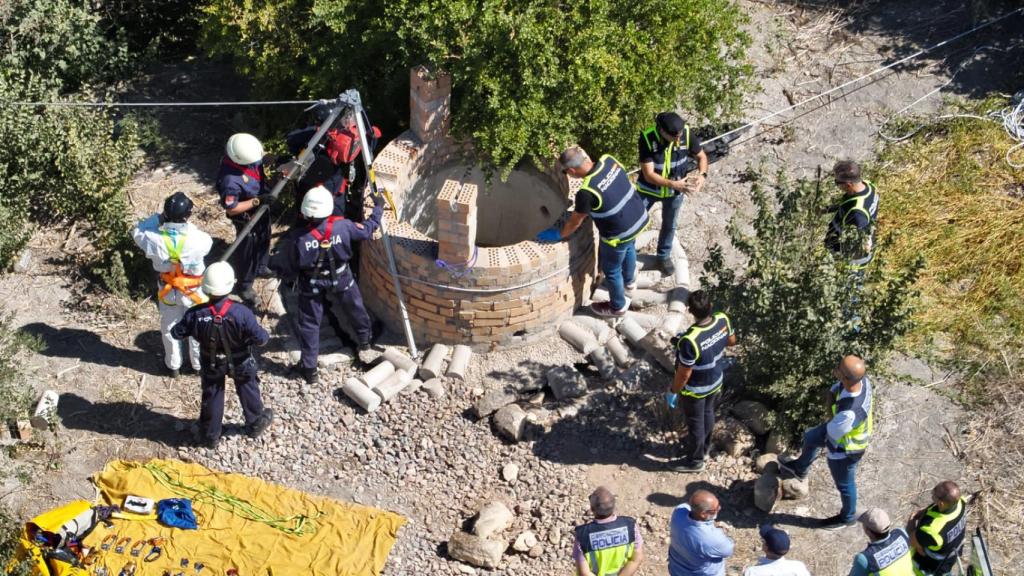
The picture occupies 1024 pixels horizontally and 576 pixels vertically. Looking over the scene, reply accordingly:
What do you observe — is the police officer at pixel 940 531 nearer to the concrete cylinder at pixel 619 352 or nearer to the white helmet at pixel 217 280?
the concrete cylinder at pixel 619 352

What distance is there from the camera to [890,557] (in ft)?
23.4

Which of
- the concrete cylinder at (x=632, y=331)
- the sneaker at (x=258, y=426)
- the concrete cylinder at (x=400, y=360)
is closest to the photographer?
the sneaker at (x=258, y=426)

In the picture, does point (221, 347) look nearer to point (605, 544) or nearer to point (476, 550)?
point (476, 550)

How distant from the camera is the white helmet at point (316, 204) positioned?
8781mm

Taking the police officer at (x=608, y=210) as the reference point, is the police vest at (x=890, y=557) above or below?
below

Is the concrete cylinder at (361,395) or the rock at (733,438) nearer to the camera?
the rock at (733,438)

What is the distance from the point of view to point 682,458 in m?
8.95

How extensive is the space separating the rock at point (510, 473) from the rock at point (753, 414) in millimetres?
1973

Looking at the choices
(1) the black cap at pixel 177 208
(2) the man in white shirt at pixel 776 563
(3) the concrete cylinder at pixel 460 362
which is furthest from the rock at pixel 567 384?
(1) the black cap at pixel 177 208

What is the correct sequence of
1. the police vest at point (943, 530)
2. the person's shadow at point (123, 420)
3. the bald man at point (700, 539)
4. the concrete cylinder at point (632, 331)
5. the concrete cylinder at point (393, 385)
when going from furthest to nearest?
1. the concrete cylinder at point (632, 331)
2. the concrete cylinder at point (393, 385)
3. the person's shadow at point (123, 420)
4. the police vest at point (943, 530)
5. the bald man at point (700, 539)

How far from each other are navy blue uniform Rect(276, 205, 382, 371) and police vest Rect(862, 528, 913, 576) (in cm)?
474

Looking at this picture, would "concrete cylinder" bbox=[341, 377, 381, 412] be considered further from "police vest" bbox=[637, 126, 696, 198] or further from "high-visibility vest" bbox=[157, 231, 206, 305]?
"police vest" bbox=[637, 126, 696, 198]

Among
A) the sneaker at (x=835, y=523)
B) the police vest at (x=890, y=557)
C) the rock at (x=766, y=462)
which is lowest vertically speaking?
the sneaker at (x=835, y=523)

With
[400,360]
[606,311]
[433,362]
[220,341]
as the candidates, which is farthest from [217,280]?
[606,311]
